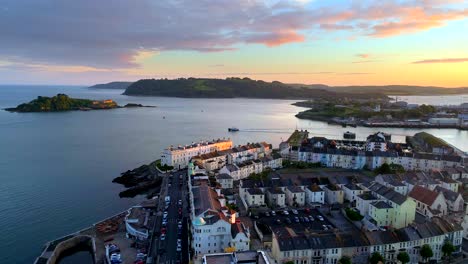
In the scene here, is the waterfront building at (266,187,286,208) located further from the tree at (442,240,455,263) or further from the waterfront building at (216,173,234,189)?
the tree at (442,240,455,263)

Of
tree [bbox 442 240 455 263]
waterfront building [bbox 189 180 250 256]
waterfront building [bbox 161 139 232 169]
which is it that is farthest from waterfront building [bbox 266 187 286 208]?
waterfront building [bbox 161 139 232 169]

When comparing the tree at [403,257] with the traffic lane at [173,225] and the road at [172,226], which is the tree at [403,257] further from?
the traffic lane at [173,225]

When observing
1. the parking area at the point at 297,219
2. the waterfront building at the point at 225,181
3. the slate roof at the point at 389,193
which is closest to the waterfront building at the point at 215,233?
the parking area at the point at 297,219

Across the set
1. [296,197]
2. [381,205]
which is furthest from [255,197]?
[381,205]

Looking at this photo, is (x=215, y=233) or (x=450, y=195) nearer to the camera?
(x=215, y=233)

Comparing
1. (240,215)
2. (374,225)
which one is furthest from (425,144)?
(240,215)

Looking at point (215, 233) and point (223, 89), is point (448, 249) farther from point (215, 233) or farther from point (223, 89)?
point (223, 89)
